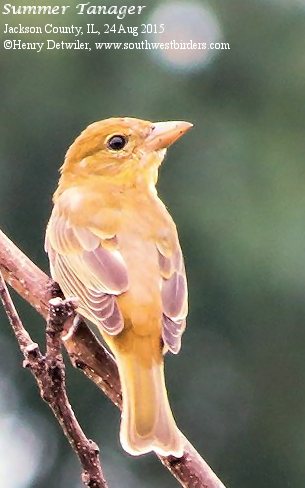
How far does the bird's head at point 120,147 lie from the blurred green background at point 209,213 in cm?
8

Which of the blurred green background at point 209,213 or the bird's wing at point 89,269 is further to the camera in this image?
the blurred green background at point 209,213

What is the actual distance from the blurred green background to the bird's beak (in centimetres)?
8

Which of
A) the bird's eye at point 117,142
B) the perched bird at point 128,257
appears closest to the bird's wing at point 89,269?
the perched bird at point 128,257

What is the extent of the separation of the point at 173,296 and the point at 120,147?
0.25m

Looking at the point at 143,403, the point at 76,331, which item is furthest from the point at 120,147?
the point at 143,403

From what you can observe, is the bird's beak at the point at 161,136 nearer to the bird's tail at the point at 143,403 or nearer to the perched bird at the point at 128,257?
the perched bird at the point at 128,257

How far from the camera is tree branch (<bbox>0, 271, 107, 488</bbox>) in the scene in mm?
1026

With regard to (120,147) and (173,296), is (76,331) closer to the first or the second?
(173,296)

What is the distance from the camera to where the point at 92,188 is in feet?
4.58

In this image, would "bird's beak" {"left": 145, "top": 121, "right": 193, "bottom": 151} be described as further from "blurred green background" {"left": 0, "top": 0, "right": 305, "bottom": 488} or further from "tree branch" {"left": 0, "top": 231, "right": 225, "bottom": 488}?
"tree branch" {"left": 0, "top": 231, "right": 225, "bottom": 488}

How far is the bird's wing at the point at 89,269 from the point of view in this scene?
1222 mm

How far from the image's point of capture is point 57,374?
105 centimetres

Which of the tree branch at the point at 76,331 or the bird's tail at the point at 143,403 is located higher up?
the tree branch at the point at 76,331

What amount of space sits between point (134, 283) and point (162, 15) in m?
0.52
